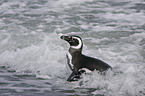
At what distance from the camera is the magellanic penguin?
4867 millimetres

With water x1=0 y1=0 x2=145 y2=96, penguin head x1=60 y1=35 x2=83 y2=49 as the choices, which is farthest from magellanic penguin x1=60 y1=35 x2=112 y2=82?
water x1=0 y1=0 x2=145 y2=96

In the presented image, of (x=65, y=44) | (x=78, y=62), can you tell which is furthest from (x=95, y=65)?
(x=65, y=44)

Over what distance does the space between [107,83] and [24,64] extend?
7.15 feet

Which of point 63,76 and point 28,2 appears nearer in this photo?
point 63,76

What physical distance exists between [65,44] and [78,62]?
8.42 feet

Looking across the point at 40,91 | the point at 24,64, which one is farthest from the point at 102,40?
the point at 40,91

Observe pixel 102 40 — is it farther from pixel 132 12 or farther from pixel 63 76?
pixel 132 12

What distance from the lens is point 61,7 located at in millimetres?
12344

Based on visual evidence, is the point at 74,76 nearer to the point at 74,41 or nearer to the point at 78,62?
the point at 78,62

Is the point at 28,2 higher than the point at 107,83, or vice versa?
the point at 28,2

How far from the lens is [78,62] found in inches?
199

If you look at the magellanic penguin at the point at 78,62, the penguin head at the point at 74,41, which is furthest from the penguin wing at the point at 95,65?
the penguin head at the point at 74,41

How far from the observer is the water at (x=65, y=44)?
4.68 m

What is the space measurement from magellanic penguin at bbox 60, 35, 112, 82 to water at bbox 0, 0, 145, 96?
125 mm
